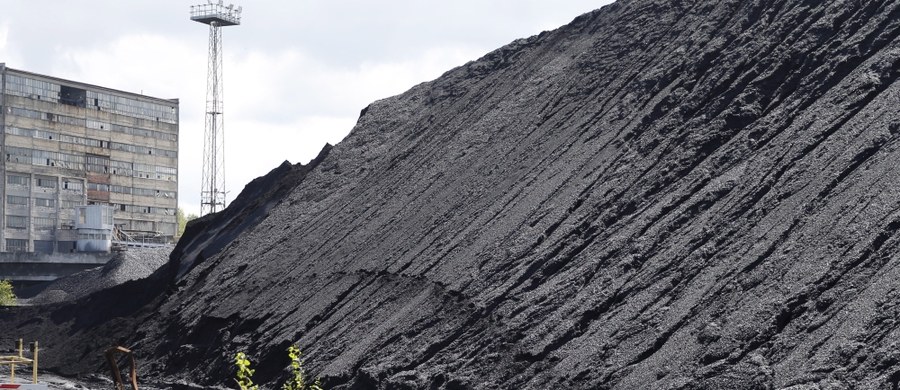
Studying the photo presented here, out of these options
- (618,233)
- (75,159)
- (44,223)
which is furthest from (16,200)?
(618,233)

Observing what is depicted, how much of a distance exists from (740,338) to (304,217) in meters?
21.0

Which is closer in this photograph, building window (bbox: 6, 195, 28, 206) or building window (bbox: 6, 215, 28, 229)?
building window (bbox: 6, 215, 28, 229)

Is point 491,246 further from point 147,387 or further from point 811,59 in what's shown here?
point 147,387

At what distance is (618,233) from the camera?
2034 cm

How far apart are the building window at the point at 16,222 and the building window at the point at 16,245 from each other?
882 millimetres

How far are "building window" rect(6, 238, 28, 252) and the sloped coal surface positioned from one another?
4280 centimetres

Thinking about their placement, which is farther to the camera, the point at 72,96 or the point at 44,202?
the point at 72,96

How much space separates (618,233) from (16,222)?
202ft

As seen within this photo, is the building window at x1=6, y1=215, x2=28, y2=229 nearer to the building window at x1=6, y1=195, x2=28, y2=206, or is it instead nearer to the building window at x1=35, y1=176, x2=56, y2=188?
the building window at x1=6, y1=195, x2=28, y2=206

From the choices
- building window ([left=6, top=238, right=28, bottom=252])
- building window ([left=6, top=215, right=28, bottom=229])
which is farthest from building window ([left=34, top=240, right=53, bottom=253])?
building window ([left=6, top=215, right=28, bottom=229])

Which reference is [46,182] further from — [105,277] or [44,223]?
[105,277]

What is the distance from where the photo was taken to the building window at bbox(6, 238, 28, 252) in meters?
73.5

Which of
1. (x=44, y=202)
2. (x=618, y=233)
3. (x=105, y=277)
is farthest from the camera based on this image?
(x=44, y=202)

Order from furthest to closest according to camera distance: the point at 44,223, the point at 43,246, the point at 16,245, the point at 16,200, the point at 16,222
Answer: the point at 44,223, the point at 43,246, the point at 16,200, the point at 16,245, the point at 16,222
